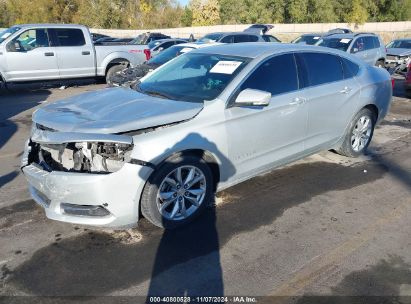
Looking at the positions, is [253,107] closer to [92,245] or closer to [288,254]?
[288,254]

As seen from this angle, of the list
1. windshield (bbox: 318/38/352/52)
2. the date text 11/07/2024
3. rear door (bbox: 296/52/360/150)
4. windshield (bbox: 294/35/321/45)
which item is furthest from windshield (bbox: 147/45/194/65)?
the date text 11/07/2024

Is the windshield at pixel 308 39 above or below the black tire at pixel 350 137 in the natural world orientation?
above

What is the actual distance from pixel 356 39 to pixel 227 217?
1166 centimetres

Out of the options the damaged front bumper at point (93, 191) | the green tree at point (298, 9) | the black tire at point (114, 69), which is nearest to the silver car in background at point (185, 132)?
the damaged front bumper at point (93, 191)

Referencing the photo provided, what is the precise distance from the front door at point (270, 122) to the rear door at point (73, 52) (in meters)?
8.57

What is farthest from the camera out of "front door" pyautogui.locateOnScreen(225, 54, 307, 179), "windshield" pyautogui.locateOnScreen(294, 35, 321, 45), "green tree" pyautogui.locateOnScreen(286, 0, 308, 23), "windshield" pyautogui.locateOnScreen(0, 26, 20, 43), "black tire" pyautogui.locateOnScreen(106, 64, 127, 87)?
"green tree" pyautogui.locateOnScreen(286, 0, 308, 23)

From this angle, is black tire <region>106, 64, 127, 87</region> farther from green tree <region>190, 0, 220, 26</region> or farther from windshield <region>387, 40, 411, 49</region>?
green tree <region>190, 0, 220, 26</region>

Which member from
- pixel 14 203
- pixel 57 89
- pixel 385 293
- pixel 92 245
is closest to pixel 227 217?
pixel 92 245

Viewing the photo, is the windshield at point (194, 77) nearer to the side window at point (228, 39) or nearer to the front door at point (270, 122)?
the front door at point (270, 122)

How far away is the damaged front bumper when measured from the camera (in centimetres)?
334

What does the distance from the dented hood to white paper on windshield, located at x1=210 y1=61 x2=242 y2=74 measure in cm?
62

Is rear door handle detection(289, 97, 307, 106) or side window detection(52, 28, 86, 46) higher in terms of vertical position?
side window detection(52, 28, 86, 46)

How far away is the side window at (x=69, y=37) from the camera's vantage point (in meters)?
11.4

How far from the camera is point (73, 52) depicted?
1156cm
